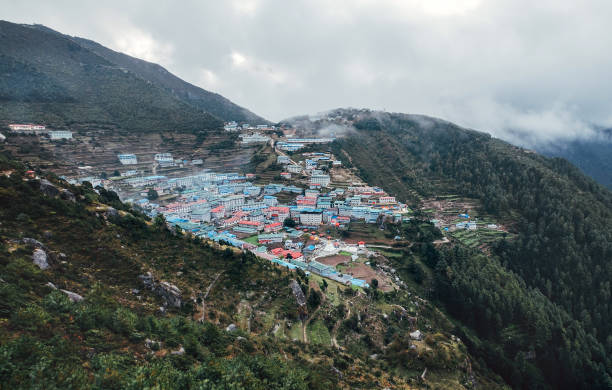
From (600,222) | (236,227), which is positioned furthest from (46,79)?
(600,222)

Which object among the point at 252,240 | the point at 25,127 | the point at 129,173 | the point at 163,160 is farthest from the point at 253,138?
the point at 25,127

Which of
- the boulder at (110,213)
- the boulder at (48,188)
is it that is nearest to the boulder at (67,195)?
the boulder at (48,188)

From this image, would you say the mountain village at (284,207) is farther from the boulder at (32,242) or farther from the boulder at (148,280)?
the boulder at (32,242)

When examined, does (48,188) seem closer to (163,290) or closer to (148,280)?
(148,280)

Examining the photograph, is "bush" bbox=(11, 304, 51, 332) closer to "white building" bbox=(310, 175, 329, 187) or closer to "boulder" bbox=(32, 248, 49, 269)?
"boulder" bbox=(32, 248, 49, 269)

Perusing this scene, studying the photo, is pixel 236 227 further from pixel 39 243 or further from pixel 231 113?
pixel 231 113

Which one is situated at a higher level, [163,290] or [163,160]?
[163,160]
